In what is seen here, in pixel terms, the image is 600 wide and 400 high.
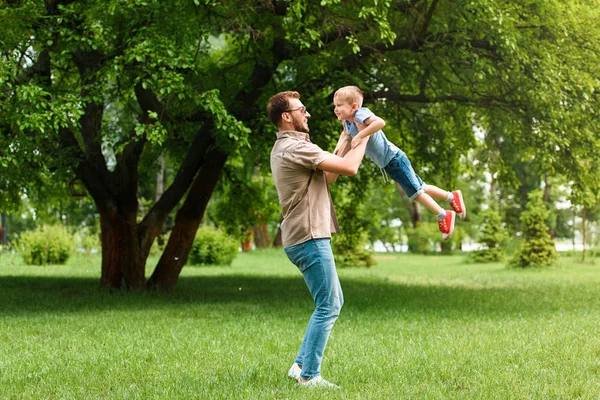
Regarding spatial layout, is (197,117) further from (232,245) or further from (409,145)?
(232,245)

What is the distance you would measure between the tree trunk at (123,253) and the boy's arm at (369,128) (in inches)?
417

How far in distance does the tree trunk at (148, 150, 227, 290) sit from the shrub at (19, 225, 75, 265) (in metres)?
12.5

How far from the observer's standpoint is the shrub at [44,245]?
88.1 feet

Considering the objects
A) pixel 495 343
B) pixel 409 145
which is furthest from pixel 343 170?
pixel 409 145

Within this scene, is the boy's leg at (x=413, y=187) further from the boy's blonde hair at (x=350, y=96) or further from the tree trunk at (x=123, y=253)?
the tree trunk at (x=123, y=253)

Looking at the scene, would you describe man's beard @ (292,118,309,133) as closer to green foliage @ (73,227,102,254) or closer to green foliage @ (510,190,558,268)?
green foliage @ (510,190,558,268)

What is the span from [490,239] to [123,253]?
2067 centimetres

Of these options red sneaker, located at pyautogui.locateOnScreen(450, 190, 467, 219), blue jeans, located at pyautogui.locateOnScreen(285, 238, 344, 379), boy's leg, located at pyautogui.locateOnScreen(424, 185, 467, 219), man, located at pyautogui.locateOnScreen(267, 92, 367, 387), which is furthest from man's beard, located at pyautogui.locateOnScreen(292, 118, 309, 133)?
red sneaker, located at pyautogui.locateOnScreen(450, 190, 467, 219)

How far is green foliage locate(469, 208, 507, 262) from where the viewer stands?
31.8 metres

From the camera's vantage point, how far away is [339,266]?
28906mm

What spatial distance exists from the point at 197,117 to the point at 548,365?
30.0ft

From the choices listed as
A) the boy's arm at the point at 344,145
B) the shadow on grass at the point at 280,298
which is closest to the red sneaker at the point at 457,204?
the boy's arm at the point at 344,145

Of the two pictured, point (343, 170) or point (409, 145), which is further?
point (409, 145)

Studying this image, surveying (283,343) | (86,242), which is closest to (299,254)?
(283,343)
